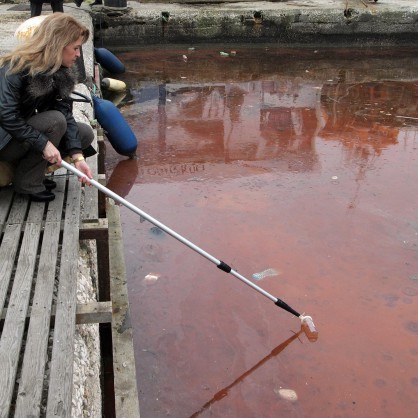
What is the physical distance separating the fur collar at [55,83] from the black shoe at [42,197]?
65 cm

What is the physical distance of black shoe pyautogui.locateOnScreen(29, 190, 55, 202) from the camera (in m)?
3.67

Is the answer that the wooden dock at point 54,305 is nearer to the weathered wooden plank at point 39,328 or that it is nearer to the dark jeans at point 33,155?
the weathered wooden plank at point 39,328

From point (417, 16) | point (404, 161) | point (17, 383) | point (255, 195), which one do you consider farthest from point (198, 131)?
point (417, 16)

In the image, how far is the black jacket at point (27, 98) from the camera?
330 centimetres

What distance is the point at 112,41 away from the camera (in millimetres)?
12016

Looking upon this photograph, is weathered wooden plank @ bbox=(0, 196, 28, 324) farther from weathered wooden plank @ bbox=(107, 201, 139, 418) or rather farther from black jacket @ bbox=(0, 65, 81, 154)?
weathered wooden plank @ bbox=(107, 201, 139, 418)

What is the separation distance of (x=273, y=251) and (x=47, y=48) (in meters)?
2.35

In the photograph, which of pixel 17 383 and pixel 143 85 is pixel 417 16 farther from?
pixel 17 383

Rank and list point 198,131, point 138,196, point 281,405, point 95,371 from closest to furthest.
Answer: point 95,371, point 281,405, point 138,196, point 198,131

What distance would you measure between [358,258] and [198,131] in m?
3.38

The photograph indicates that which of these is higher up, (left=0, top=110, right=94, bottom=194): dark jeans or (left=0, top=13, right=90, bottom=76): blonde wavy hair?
(left=0, top=13, right=90, bottom=76): blonde wavy hair

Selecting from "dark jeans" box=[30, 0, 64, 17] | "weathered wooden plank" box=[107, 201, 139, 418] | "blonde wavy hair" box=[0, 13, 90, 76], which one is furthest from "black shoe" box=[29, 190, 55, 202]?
"dark jeans" box=[30, 0, 64, 17]

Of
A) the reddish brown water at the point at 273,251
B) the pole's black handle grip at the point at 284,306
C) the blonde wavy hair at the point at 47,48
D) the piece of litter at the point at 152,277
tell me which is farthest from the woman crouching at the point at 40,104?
the pole's black handle grip at the point at 284,306

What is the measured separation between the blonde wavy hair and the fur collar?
2.1 inches
